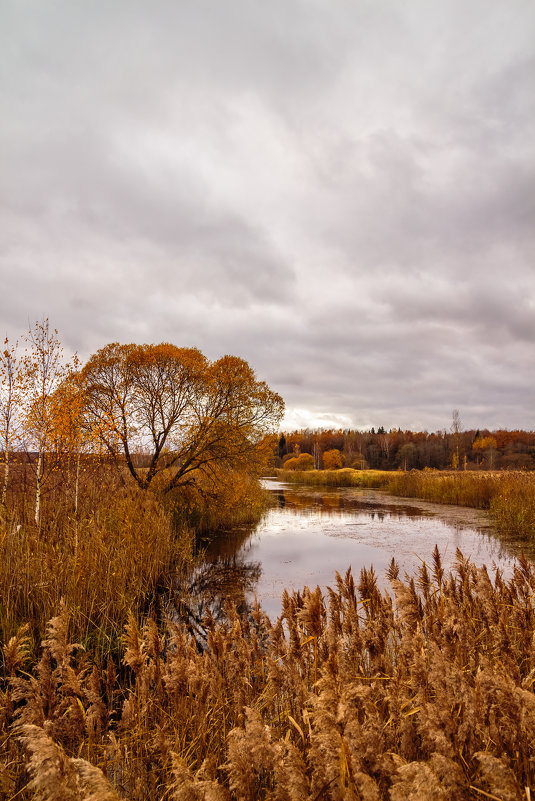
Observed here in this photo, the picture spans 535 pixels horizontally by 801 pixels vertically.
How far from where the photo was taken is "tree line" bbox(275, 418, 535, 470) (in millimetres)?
74562

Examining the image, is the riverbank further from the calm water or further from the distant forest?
the distant forest

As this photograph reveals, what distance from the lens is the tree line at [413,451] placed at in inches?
2936

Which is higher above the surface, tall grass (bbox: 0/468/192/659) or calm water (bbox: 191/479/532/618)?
tall grass (bbox: 0/468/192/659)

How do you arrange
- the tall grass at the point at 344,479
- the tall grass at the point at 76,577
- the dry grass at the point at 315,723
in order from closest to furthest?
the dry grass at the point at 315,723
the tall grass at the point at 76,577
the tall grass at the point at 344,479

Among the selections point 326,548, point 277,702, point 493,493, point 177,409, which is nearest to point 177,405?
point 177,409

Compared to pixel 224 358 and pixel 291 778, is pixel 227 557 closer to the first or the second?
pixel 224 358

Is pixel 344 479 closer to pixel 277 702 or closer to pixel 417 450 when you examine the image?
pixel 277 702

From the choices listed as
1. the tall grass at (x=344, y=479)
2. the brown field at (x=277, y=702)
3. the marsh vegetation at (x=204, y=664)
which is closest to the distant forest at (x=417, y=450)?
the tall grass at (x=344, y=479)

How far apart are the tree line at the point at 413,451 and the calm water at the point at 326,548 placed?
4746 cm

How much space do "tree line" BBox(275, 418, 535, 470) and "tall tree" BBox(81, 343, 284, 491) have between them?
53.0 metres

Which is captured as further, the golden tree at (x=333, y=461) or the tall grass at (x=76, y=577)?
the golden tree at (x=333, y=461)

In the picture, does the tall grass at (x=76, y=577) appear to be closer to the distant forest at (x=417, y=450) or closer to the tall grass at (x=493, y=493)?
the tall grass at (x=493, y=493)

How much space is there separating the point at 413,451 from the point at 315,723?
294 ft

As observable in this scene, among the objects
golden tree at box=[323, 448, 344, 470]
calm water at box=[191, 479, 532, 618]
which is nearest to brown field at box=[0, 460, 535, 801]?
calm water at box=[191, 479, 532, 618]
